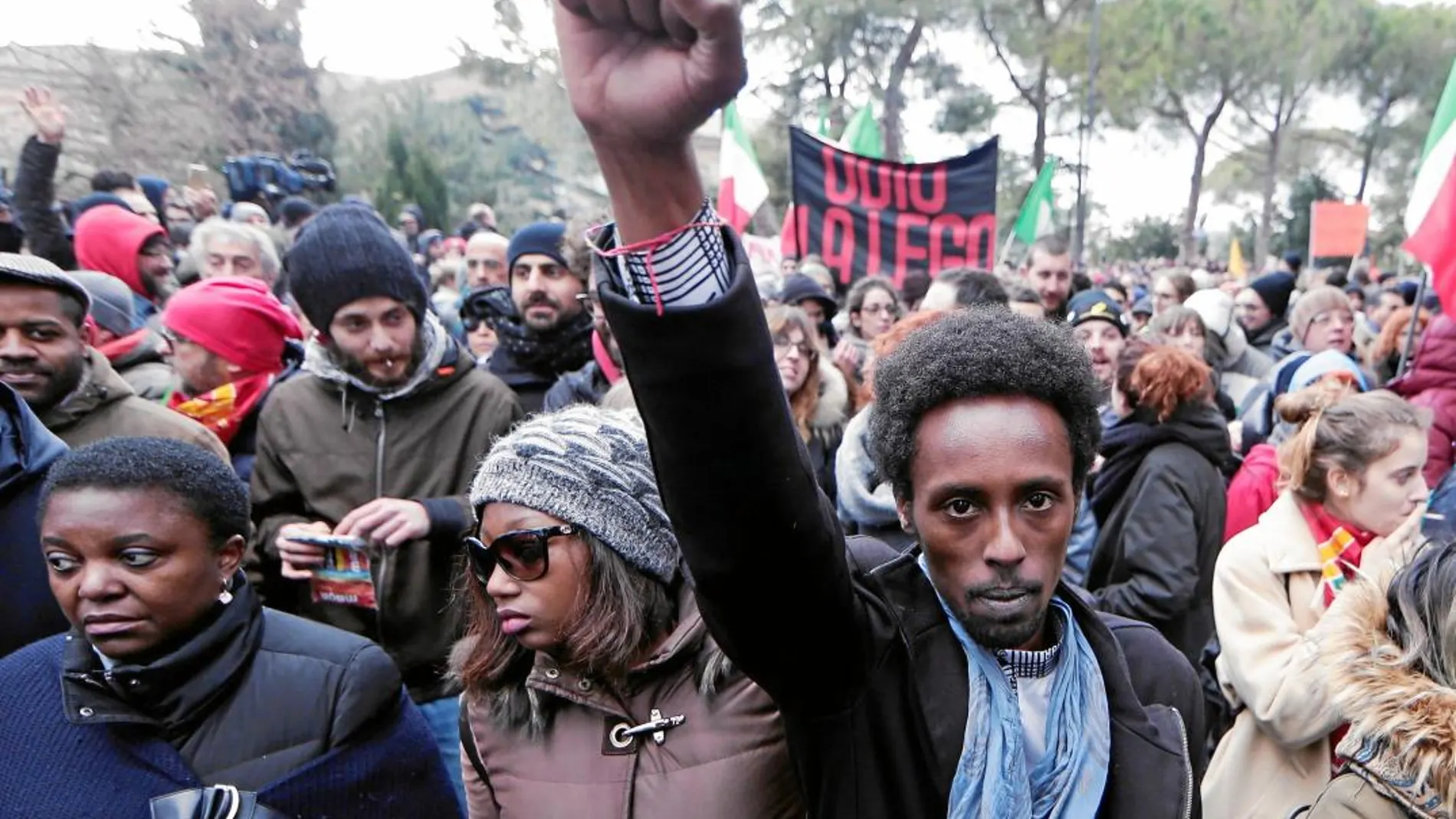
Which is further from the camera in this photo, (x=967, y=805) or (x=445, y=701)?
(x=445, y=701)

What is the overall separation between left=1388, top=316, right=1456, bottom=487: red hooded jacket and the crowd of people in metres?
1.11

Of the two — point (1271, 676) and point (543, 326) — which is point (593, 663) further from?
point (543, 326)

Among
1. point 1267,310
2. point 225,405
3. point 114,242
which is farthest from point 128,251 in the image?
point 1267,310

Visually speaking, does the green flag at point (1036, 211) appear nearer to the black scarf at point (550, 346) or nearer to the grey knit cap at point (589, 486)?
the black scarf at point (550, 346)

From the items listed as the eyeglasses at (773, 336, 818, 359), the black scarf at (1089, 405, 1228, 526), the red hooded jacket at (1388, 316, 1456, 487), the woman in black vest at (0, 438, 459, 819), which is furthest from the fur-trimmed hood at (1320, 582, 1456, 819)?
the red hooded jacket at (1388, 316, 1456, 487)

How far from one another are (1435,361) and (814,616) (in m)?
4.39

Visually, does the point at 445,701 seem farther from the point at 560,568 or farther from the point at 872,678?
the point at 872,678

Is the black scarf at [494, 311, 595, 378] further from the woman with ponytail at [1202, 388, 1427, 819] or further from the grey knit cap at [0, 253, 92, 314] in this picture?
the woman with ponytail at [1202, 388, 1427, 819]

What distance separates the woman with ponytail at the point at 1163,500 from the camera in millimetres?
3246

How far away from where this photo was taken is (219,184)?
18.2 meters

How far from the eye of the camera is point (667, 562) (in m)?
1.85

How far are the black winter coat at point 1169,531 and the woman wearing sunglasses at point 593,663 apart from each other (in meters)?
1.92

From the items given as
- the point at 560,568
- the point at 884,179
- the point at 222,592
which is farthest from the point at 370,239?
the point at 884,179

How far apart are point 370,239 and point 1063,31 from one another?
3184cm
